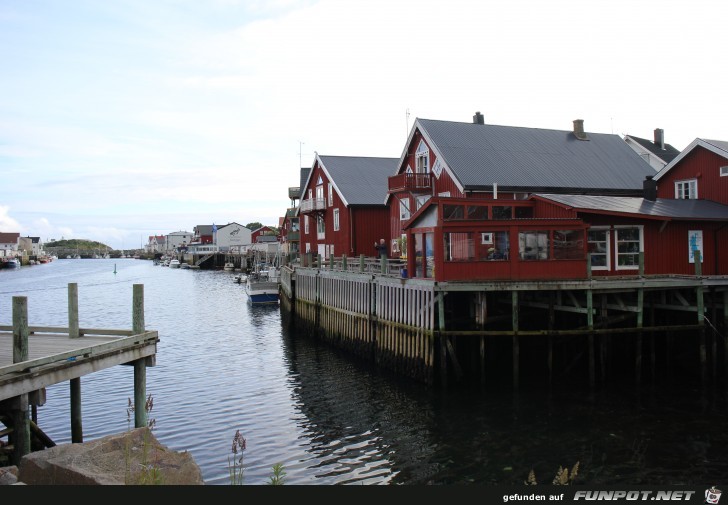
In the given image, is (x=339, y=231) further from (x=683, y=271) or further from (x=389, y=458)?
(x=389, y=458)

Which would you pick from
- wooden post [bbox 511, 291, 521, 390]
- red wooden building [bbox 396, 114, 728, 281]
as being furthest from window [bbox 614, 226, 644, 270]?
wooden post [bbox 511, 291, 521, 390]

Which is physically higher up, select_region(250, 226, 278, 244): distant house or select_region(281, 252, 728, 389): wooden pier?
select_region(250, 226, 278, 244): distant house

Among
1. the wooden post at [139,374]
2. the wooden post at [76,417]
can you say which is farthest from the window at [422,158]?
the wooden post at [76,417]

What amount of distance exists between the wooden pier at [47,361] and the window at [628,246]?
60.8 ft

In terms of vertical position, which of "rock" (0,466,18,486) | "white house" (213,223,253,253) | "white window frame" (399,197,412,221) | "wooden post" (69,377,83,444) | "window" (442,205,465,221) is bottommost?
"wooden post" (69,377,83,444)

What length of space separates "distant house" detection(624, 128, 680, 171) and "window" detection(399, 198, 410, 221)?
1796 centimetres

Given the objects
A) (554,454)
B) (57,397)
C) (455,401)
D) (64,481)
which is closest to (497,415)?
(455,401)

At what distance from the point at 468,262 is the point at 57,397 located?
631 inches

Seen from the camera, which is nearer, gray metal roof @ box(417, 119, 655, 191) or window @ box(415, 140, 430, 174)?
gray metal roof @ box(417, 119, 655, 191)

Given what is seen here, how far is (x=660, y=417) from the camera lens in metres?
18.2

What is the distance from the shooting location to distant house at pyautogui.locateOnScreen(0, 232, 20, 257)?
186 m

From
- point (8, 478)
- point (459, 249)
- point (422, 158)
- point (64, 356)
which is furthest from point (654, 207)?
point (8, 478)

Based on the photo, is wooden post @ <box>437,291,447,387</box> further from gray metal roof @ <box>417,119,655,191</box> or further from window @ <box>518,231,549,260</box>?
gray metal roof @ <box>417,119,655,191</box>

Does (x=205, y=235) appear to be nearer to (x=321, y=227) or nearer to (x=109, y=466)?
(x=321, y=227)
